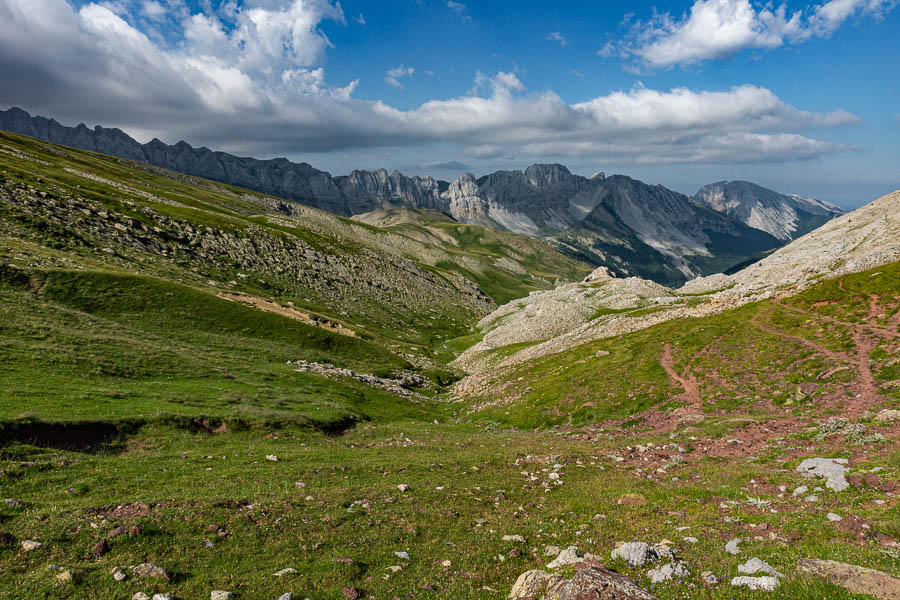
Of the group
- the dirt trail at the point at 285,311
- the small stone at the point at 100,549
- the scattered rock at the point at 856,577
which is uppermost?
the scattered rock at the point at 856,577

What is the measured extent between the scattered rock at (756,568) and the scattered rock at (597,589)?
3545 mm

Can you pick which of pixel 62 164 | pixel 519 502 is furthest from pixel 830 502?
pixel 62 164

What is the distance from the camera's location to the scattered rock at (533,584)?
11.9 metres

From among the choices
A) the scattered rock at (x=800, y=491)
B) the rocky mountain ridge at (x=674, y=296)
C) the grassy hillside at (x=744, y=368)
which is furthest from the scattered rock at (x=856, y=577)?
the rocky mountain ridge at (x=674, y=296)

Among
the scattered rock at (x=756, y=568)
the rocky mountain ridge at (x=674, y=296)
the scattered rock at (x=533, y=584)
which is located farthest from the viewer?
the rocky mountain ridge at (x=674, y=296)

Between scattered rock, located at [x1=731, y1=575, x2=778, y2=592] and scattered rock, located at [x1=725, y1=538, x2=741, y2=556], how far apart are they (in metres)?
2.34

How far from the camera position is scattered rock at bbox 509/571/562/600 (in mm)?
11906

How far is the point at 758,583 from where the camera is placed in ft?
35.5

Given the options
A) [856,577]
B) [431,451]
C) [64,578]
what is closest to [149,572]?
[64,578]

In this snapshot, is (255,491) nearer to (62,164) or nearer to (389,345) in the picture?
(389,345)

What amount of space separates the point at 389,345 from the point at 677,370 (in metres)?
61.5

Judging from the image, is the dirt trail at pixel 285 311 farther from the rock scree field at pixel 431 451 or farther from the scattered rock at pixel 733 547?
the scattered rock at pixel 733 547

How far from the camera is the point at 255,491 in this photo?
66.4ft

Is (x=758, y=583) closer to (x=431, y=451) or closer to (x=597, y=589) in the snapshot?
(x=597, y=589)
